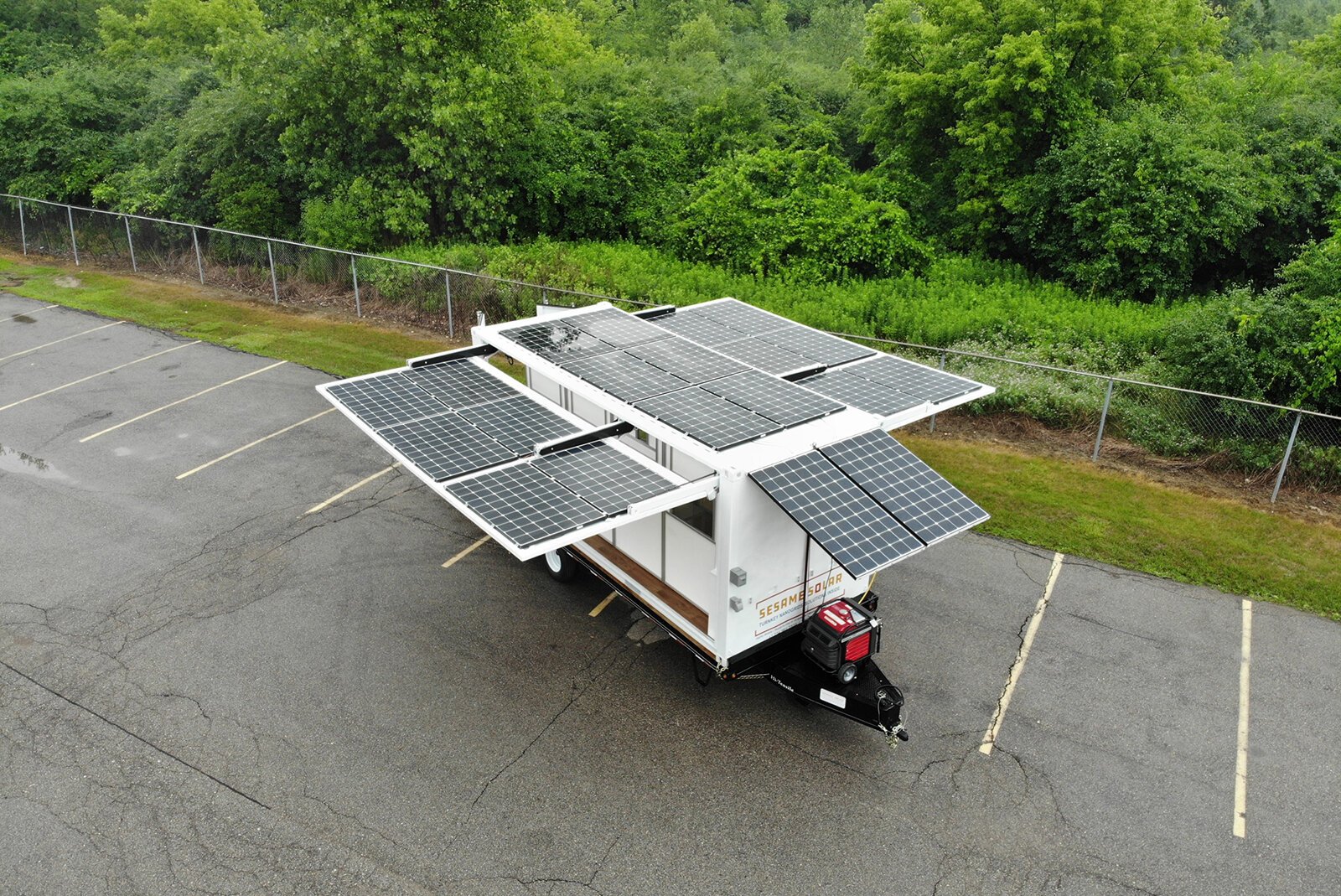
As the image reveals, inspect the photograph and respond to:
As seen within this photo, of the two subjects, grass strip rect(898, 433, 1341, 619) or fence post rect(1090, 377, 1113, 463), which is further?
fence post rect(1090, 377, 1113, 463)

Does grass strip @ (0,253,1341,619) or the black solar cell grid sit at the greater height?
the black solar cell grid

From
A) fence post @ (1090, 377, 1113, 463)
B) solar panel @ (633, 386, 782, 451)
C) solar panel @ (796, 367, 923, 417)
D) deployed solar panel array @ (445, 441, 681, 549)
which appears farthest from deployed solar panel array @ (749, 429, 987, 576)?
fence post @ (1090, 377, 1113, 463)

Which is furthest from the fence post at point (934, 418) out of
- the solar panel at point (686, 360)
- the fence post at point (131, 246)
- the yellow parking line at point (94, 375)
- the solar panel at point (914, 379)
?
the fence post at point (131, 246)

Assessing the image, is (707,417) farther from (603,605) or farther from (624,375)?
(603,605)

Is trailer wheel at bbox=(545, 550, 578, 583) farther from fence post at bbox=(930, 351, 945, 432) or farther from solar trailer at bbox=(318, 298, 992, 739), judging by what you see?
fence post at bbox=(930, 351, 945, 432)

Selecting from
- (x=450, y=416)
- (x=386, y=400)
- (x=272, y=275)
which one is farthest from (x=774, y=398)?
(x=272, y=275)

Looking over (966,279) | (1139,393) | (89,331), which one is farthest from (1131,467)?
(89,331)

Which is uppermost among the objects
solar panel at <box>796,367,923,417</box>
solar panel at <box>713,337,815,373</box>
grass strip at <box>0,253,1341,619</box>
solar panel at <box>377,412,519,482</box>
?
solar panel at <box>713,337,815,373</box>
